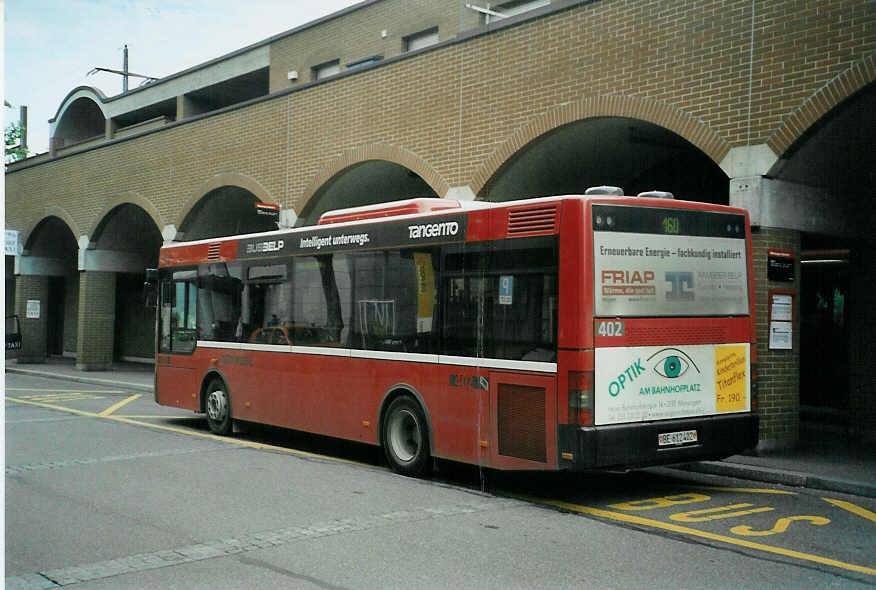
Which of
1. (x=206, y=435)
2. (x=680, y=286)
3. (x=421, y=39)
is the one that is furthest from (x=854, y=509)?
(x=421, y=39)

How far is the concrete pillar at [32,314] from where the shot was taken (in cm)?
3102

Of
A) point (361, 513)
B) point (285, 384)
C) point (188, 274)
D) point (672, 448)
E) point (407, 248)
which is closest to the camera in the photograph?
point (361, 513)

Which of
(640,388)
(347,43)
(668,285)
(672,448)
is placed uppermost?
(347,43)

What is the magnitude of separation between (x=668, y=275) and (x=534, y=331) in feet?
4.60

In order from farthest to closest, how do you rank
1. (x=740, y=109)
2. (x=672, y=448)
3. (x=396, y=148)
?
1. (x=396, y=148)
2. (x=740, y=109)
3. (x=672, y=448)

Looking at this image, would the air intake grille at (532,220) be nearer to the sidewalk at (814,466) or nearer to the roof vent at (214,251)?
the sidewalk at (814,466)

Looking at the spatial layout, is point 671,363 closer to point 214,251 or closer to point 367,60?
point 214,251

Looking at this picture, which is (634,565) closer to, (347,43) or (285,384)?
(285,384)

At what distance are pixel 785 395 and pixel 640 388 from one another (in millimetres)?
4194

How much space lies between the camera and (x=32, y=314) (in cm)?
3091

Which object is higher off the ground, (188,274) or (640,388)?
(188,274)

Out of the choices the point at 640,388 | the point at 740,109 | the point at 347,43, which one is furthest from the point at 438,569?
the point at 347,43

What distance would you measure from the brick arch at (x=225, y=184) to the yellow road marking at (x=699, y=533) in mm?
12814

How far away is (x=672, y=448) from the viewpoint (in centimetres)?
837
